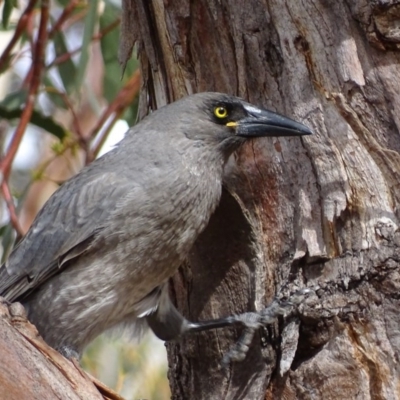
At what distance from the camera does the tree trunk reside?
2.83m

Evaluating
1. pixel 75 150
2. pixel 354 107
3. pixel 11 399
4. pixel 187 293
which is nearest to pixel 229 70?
pixel 354 107

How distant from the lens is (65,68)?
5.18 metres

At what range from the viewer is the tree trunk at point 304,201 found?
2.83 metres

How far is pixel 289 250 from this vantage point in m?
3.11

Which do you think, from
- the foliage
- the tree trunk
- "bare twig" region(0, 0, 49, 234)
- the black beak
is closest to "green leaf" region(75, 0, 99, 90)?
the foliage

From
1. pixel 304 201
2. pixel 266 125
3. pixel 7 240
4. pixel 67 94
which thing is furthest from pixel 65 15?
pixel 304 201

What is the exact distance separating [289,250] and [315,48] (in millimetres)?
723

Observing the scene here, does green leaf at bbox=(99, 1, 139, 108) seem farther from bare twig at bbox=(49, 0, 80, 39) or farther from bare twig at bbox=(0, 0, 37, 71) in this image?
bare twig at bbox=(0, 0, 37, 71)

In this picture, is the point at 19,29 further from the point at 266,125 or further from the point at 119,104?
the point at 266,125

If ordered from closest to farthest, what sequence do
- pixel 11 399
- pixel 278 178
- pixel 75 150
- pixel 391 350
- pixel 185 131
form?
pixel 11 399 → pixel 391 350 → pixel 278 178 → pixel 185 131 → pixel 75 150

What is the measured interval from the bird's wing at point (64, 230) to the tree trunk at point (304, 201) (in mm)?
447

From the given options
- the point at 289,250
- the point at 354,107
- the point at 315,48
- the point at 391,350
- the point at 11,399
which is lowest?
the point at 11,399

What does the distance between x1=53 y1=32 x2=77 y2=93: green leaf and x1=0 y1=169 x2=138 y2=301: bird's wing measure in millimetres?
1530

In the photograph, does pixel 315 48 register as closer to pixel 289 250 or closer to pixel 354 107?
pixel 354 107
